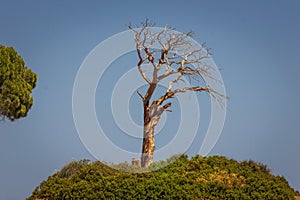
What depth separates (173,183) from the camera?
10367mm

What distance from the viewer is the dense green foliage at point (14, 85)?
40.2ft

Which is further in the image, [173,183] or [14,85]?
[14,85]

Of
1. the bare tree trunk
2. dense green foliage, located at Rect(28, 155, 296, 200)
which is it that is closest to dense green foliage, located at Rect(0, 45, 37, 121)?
dense green foliage, located at Rect(28, 155, 296, 200)

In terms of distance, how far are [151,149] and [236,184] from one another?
163 inches

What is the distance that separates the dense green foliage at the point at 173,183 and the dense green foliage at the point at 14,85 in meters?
2.37

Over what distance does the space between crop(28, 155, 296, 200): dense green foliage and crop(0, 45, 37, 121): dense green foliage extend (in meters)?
2.37

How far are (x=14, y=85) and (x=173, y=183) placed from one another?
18.5ft

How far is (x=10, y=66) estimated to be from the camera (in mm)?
12469

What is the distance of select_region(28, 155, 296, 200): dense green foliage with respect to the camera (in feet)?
33.1

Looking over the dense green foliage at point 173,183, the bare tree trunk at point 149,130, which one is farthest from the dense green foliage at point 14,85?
the bare tree trunk at point 149,130

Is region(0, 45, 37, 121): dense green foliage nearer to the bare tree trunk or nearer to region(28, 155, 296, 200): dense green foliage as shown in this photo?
region(28, 155, 296, 200): dense green foliage

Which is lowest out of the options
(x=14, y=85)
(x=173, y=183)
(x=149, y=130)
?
(x=173, y=183)

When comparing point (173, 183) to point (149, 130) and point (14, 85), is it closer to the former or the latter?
point (149, 130)

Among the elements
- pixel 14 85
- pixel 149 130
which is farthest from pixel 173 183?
pixel 14 85
